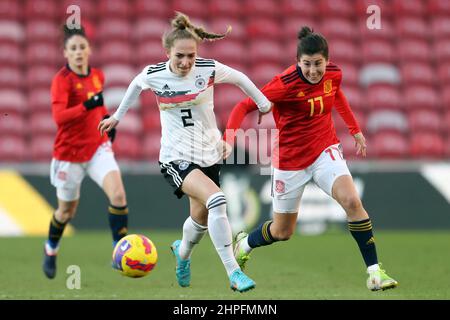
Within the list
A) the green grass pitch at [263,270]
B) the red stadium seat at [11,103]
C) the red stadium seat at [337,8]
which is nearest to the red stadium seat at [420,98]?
the red stadium seat at [337,8]

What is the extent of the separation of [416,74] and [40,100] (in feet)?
19.4

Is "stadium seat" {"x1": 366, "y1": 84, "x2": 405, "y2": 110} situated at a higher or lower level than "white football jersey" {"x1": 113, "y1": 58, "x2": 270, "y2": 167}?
lower

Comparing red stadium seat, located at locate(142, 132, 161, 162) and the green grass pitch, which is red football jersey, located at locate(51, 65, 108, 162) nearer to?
the green grass pitch

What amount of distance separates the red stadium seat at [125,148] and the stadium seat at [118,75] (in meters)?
0.99

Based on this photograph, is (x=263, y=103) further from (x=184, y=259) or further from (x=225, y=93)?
(x=225, y=93)

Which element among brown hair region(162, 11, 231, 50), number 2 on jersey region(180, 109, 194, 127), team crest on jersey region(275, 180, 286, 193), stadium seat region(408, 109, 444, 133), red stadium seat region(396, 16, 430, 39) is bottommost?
stadium seat region(408, 109, 444, 133)

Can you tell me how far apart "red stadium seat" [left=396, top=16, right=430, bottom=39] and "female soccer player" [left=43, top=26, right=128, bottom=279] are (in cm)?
856

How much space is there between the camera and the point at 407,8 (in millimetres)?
16891

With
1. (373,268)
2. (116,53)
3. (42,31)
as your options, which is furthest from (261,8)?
(373,268)

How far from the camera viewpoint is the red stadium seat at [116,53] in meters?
15.8

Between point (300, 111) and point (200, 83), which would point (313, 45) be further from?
point (200, 83)

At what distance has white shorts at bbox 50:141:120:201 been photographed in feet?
29.5

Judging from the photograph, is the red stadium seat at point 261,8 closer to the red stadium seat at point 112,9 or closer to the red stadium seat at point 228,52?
the red stadium seat at point 228,52

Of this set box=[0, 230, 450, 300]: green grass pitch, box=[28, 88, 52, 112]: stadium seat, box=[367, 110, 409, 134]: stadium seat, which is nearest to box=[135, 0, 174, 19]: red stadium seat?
box=[28, 88, 52, 112]: stadium seat
